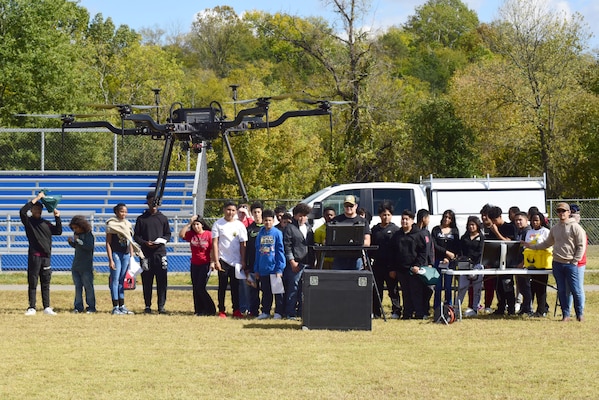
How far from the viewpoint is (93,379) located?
10.3 m

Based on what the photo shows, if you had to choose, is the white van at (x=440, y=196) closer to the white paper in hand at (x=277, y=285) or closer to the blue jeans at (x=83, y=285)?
the white paper in hand at (x=277, y=285)

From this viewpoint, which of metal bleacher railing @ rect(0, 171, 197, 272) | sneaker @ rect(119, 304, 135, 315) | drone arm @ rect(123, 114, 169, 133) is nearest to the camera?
sneaker @ rect(119, 304, 135, 315)

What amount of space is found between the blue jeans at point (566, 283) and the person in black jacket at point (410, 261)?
1986mm

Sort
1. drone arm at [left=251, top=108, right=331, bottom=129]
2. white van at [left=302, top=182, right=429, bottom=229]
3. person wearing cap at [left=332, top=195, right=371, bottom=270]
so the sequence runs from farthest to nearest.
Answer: white van at [left=302, top=182, right=429, bottom=229] < drone arm at [left=251, top=108, right=331, bottom=129] < person wearing cap at [left=332, top=195, right=371, bottom=270]

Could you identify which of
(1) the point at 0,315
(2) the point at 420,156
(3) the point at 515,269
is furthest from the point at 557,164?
A: (1) the point at 0,315

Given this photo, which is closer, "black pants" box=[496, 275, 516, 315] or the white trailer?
"black pants" box=[496, 275, 516, 315]

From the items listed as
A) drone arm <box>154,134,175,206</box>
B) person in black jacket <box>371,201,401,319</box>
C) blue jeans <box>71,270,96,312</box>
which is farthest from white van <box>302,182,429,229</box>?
blue jeans <box>71,270,96,312</box>

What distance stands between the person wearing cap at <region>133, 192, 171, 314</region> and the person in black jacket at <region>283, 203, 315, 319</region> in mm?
2205

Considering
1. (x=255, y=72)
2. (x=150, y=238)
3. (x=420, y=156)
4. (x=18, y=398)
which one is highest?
(x=255, y=72)

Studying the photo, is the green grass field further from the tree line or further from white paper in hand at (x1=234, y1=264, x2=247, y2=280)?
the tree line

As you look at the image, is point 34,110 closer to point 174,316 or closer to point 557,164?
point 557,164

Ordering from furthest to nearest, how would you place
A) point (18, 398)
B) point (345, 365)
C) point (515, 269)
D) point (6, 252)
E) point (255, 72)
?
point (255, 72) < point (6, 252) < point (515, 269) < point (345, 365) < point (18, 398)

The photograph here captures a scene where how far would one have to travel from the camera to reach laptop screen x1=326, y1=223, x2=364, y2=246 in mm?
14750

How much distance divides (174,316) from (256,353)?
453 centimetres
